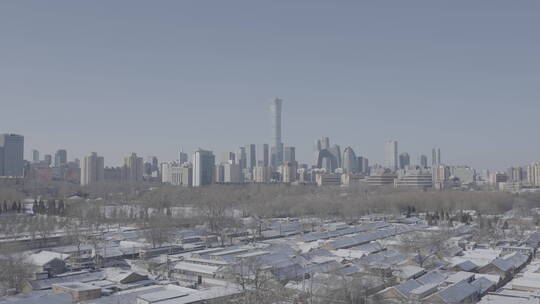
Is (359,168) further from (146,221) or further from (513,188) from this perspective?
(146,221)

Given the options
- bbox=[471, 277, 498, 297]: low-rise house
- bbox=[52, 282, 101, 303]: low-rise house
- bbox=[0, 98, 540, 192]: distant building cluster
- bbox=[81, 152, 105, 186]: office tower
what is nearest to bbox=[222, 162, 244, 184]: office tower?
bbox=[0, 98, 540, 192]: distant building cluster

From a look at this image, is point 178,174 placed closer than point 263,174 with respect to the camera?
Yes

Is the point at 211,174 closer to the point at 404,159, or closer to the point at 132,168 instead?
the point at 132,168

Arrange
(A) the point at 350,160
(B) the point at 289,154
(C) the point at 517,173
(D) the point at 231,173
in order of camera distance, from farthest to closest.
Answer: (B) the point at 289,154
(A) the point at 350,160
(C) the point at 517,173
(D) the point at 231,173

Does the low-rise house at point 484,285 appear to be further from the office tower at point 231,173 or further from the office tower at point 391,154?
the office tower at point 391,154

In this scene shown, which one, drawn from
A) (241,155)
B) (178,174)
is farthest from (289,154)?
(178,174)

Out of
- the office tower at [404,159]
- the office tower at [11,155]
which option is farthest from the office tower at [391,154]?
the office tower at [11,155]

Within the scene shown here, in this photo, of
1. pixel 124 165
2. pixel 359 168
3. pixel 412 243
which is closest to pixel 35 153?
pixel 124 165
